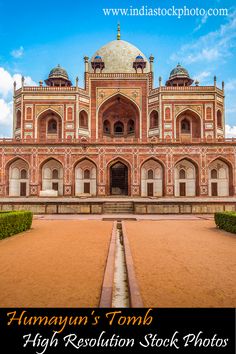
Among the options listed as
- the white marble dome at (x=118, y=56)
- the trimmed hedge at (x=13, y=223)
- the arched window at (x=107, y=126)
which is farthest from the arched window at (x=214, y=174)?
the trimmed hedge at (x=13, y=223)

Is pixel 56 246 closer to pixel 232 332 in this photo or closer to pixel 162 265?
pixel 162 265

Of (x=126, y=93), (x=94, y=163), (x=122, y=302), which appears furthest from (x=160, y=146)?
(x=122, y=302)

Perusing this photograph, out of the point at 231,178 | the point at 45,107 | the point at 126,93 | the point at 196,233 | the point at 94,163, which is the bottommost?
the point at 196,233

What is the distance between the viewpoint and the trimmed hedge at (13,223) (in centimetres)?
860

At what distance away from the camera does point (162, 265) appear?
5.38 metres

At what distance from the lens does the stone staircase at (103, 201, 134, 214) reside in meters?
17.7

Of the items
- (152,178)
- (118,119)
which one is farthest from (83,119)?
(152,178)

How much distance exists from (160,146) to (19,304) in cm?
2403

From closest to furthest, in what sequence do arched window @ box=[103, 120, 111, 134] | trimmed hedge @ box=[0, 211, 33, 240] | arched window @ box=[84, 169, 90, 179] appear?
1. trimmed hedge @ box=[0, 211, 33, 240]
2. arched window @ box=[84, 169, 90, 179]
3. arched window @ box=[103, 120, 111, 134]

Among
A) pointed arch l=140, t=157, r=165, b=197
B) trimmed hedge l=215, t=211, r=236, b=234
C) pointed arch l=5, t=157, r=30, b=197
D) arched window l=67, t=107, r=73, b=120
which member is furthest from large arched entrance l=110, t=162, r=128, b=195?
trimmed hedge l=215, t=211, r=236, b=234

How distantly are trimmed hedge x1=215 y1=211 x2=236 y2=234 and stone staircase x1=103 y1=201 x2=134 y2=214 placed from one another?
7603mm

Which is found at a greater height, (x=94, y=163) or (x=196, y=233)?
(x=94, y=163)

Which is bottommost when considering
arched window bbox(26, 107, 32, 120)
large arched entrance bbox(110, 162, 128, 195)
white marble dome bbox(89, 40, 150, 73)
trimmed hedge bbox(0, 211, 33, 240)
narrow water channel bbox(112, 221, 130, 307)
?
narrow water channel bbox(112, 221, 130, 307)

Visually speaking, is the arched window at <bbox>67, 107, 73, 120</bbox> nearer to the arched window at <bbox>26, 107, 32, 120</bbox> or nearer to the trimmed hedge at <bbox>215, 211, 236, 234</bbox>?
the arched window at <bbox>26, 107, 32, 120</bbox>
